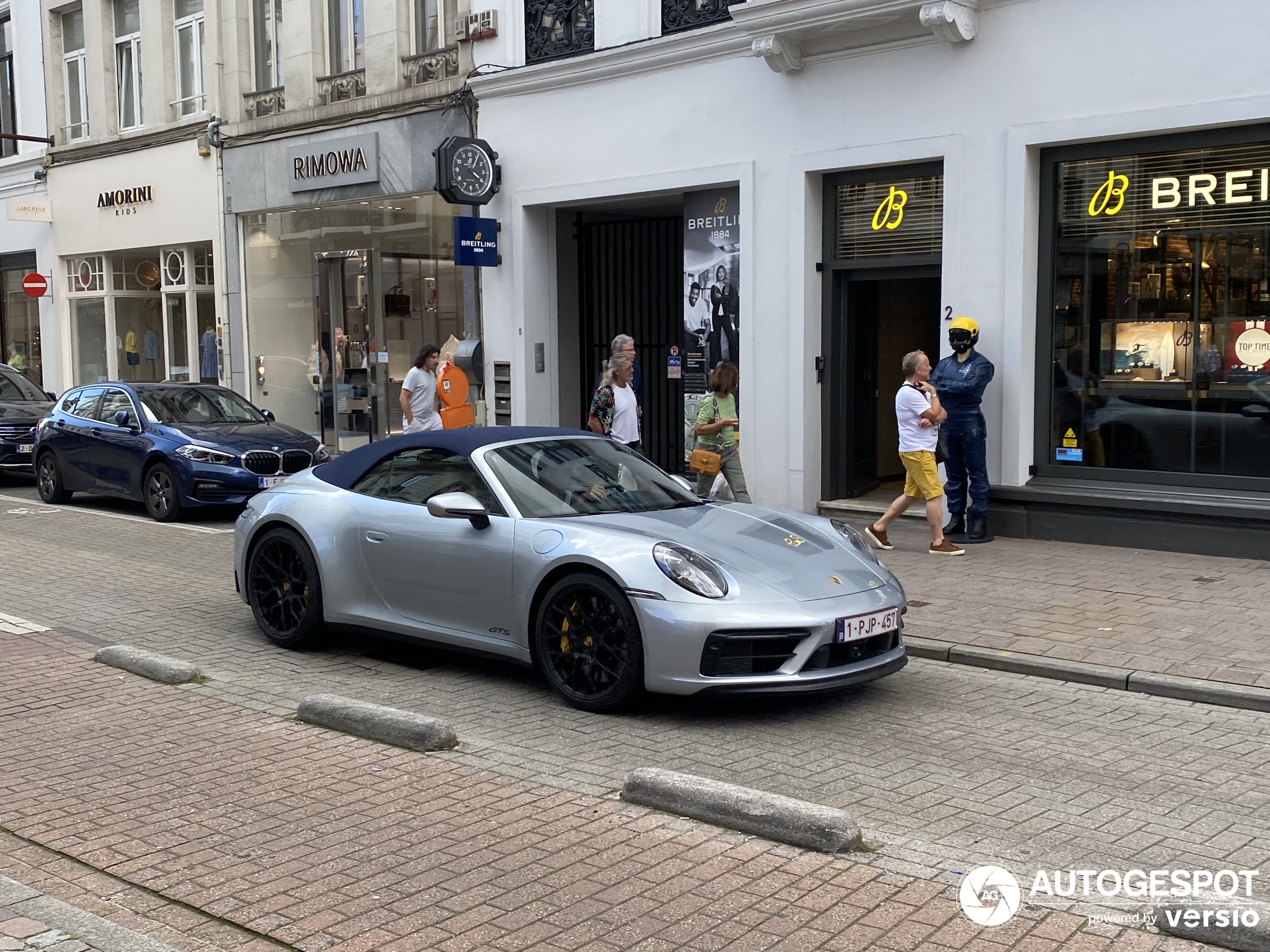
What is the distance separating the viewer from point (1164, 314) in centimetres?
1120

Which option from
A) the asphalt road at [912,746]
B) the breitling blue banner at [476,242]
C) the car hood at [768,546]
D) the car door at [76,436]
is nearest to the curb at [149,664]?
the asphalt road at [912,746]

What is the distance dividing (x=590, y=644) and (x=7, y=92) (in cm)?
2639

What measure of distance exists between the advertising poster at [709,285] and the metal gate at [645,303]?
125cm

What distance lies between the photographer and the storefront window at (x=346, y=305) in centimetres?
1856

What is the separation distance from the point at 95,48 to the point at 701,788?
77.7 feet

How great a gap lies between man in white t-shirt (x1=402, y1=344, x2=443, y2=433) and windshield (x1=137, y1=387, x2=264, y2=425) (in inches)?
92.5

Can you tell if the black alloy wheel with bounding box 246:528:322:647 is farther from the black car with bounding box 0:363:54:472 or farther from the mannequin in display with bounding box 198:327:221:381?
the mannequin in display with bounding box 198:327:221:381

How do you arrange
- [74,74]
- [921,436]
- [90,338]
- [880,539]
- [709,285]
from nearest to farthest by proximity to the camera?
[921,436] < [880,539] < [709,285] < [74,74] < [90,338]

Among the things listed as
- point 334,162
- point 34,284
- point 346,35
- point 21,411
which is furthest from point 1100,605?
point 34,284

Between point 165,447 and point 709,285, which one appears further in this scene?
point 709,285

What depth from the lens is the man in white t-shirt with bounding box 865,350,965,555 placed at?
35.6ft

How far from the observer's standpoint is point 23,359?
28.1 metres

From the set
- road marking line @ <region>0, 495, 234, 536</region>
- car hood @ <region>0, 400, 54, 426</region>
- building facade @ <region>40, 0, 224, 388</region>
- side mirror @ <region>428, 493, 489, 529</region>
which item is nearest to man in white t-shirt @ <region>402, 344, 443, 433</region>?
road marking line @ <region>0, 495, 234, 536</region>

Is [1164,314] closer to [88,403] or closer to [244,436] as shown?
[244,436]
